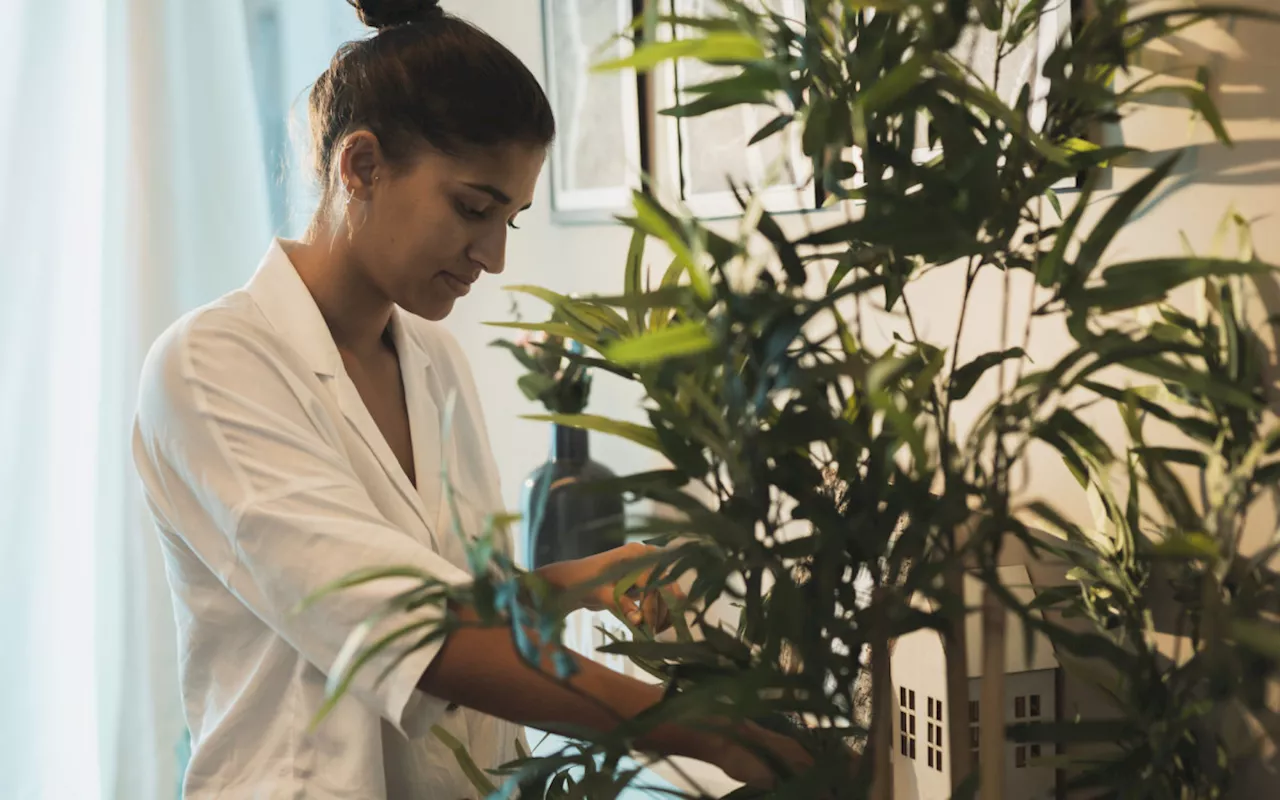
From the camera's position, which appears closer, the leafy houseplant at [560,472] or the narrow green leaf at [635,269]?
the narrow green leaf at [635,269]

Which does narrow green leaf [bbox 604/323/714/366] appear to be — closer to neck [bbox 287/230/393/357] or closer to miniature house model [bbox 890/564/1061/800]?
miniature house model [bbox 890/564/1061/800]

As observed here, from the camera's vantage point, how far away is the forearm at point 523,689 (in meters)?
0.95


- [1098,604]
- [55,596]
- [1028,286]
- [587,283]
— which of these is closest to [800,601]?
[1098,604]

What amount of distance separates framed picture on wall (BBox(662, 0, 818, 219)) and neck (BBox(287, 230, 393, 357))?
0.58 meters

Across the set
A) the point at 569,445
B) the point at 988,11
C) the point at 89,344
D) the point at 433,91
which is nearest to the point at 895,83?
the point at 988,11

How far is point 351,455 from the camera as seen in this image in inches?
52.5

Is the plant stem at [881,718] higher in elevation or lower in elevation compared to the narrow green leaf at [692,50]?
lower

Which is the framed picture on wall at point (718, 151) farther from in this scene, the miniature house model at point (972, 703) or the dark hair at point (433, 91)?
the miniature house model at point (972, 703)

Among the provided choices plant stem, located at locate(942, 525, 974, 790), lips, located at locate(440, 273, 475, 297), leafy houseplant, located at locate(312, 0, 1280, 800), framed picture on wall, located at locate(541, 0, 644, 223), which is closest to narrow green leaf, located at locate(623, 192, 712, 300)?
leafy houseplant, located at locate(312, 0, 1280, 800)

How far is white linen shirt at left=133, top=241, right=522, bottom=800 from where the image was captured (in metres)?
1.05

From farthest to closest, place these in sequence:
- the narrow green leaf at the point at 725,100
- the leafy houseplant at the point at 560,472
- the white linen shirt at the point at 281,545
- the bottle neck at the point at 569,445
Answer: the bottle neck at the point at 569,445 → the leafy houseplant at the point at 560,472 → the white linen shirt at the point at 281,545 → the narrow green leaf at the point at 725,100

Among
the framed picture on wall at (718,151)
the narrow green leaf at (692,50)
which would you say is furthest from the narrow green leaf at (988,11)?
the framed picture on wall at (718,151)

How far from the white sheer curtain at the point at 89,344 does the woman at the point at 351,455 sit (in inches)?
43.2

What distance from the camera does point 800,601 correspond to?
73 centimetres
